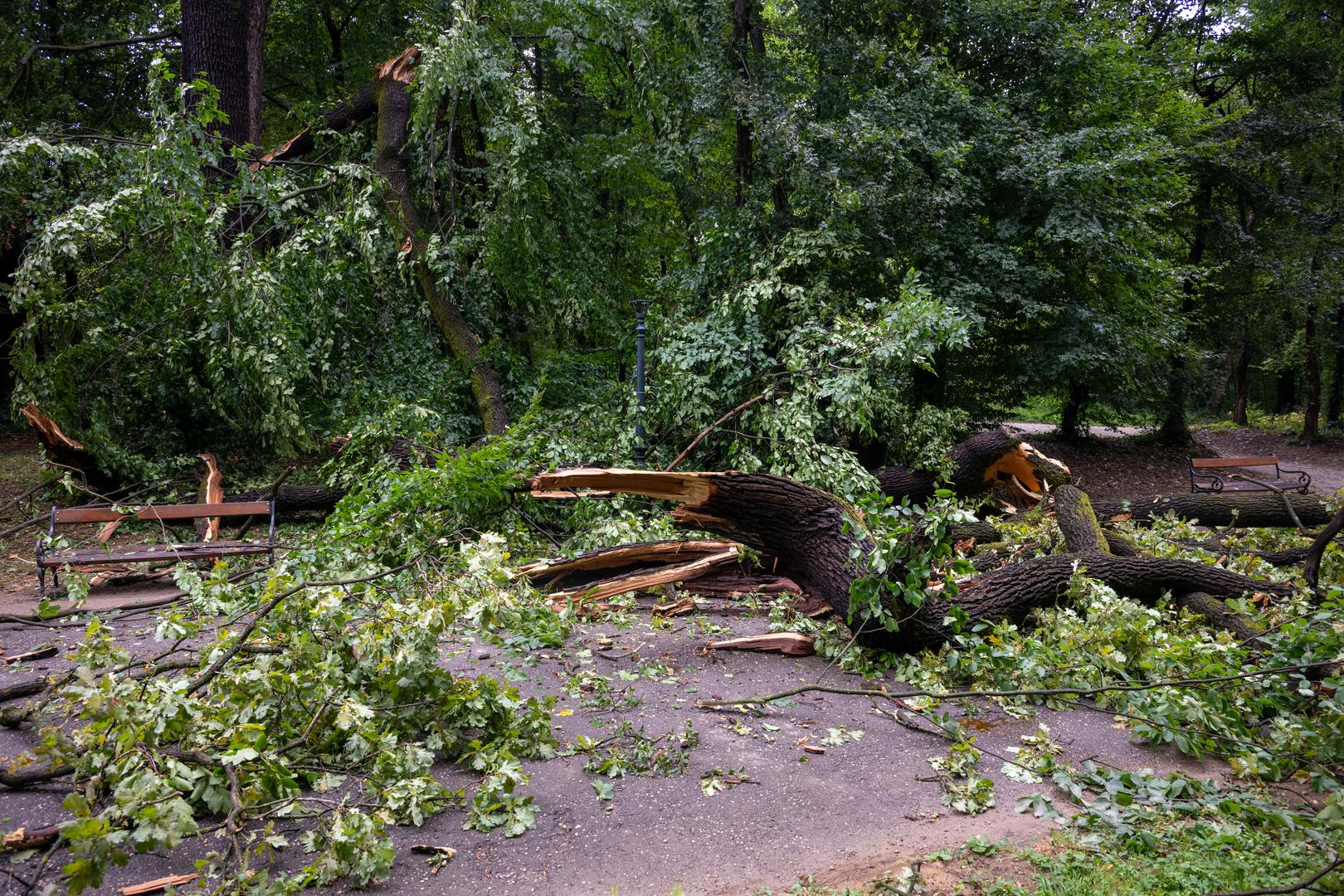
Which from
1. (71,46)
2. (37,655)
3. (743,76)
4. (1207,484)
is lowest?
(37,655)

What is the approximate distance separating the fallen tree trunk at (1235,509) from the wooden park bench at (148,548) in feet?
25.4

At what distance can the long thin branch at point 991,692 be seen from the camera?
3.57 metres

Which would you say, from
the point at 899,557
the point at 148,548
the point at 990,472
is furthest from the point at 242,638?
the point at 990,472

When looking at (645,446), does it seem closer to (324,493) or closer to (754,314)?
(754,314)

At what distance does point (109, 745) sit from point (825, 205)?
8.45m

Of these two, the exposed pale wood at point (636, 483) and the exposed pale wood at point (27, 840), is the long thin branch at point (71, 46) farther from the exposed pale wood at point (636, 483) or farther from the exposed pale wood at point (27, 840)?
the exposed pale wood at point (27, 840)

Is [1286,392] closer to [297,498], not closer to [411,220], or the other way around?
[411,220]

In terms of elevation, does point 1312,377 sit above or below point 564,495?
above

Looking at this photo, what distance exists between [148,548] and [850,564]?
5600mm

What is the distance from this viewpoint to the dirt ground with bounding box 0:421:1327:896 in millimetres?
2691

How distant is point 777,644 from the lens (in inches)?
194

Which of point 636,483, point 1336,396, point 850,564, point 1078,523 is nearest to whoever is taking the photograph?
point 850,564

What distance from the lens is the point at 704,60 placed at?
10.1 m

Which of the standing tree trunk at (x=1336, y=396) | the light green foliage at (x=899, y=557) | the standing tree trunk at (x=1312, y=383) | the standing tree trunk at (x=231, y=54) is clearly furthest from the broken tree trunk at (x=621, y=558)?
the standing tree trunk at (x=1336, y=396)
